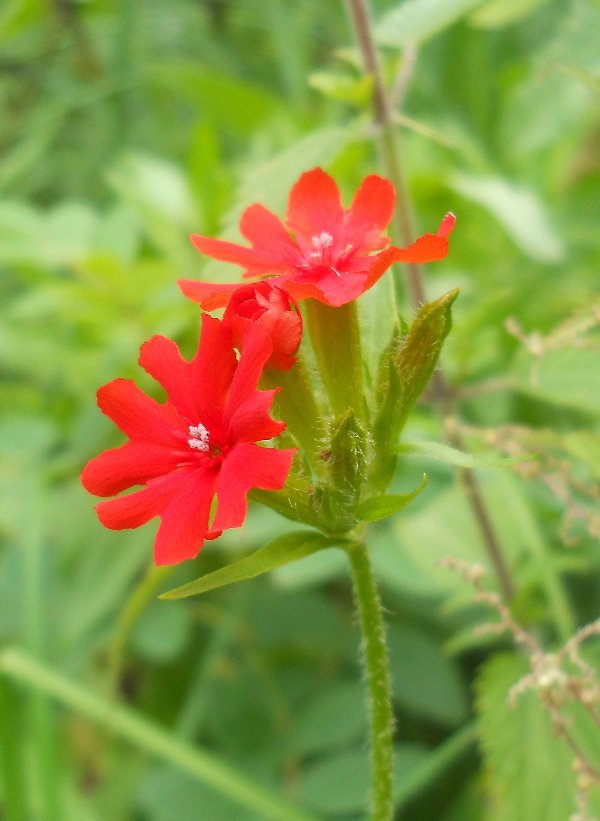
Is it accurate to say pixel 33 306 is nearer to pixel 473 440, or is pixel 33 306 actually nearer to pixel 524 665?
pixel 473 440

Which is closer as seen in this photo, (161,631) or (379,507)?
(379,507)

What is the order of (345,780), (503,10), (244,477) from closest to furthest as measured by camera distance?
(244,477)
(503,10)
(345,780)

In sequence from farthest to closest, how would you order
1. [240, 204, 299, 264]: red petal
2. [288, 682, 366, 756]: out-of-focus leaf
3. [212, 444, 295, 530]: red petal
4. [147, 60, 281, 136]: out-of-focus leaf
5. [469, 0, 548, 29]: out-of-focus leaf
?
[147, 60, 281, 136]: out-of-focus leaf < [288, 682, 366, 756]: out-of-focus leaf < [469, 0, 548, 29]: out-of-focus leaf < [240, 204, 299, 264]: red petal < [212, 444, 295, 530]: red petal

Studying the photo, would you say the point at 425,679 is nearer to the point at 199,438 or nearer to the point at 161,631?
the point at 161,631

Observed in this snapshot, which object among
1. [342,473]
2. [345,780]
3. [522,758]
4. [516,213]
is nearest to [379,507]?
[342,473]

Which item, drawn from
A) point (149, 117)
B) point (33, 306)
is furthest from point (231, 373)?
point (149, 117)


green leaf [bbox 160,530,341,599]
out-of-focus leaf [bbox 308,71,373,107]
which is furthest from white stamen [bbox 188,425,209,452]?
out-of-focus leaf [bbox 308,71,373,107]

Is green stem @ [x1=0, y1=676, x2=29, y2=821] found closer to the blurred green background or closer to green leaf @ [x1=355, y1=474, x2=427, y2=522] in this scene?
the blurred green background
